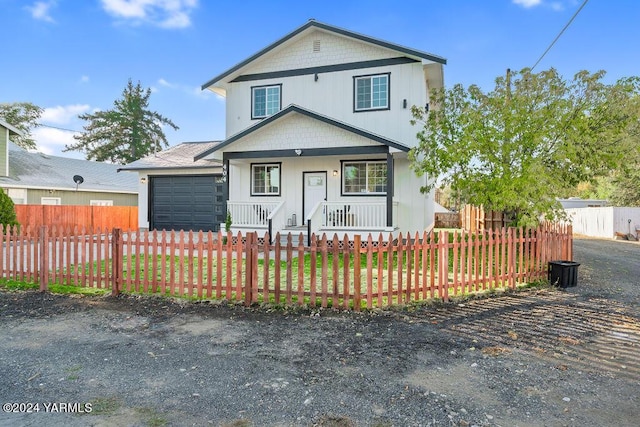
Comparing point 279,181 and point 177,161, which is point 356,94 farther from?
point 177,161

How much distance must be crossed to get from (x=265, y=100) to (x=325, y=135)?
453 cm

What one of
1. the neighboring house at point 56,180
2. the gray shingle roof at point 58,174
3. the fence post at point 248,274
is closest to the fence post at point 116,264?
the fence post at point 248,274

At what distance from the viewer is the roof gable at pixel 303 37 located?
14.3 m

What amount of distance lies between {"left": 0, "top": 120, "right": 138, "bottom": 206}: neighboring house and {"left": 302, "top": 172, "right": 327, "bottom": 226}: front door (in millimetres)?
17163

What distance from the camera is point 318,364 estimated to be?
4258 mm

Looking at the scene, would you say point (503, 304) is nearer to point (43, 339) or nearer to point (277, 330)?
point (277, 330)

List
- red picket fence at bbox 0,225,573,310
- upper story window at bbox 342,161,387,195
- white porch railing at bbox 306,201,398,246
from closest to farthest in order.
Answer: red picket fence at bbox 0,225,573,310 → white porch railing at bbox 306,201,398,246 → upper story window at bbox 342,161,387,195

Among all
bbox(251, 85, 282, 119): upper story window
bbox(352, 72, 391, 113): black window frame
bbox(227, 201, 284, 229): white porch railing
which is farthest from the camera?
bbox(251, 85, 282, 119): upper story window

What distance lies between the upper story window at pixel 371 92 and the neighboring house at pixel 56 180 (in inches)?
754

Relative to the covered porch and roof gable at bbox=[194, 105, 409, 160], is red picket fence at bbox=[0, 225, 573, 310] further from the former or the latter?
roof gable at bbox=[194, 105, 409, 160]

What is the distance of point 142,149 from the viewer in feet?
154

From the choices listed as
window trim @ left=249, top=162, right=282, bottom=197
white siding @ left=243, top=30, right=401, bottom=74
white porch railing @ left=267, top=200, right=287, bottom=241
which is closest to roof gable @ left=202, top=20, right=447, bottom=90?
white siding @ left=243, top=30, right=401, bottom=74

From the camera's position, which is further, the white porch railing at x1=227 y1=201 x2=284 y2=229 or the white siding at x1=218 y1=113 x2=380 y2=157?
the white porch railing at x1=227 y1=201 x2=284 y2=229

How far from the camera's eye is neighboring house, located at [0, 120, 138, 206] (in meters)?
23.0
